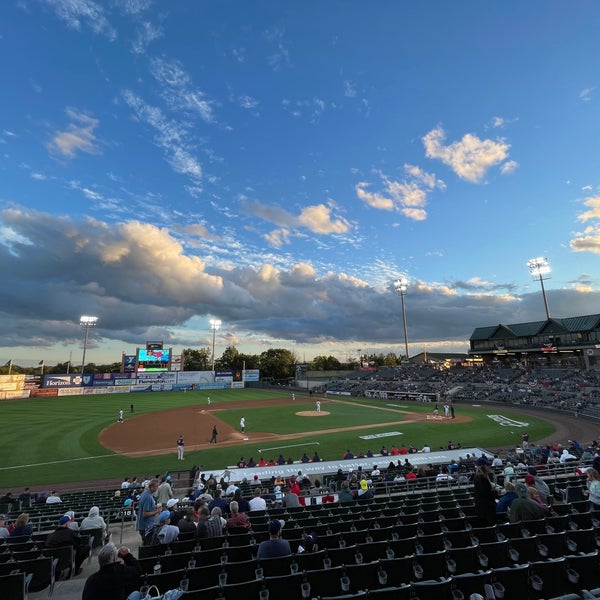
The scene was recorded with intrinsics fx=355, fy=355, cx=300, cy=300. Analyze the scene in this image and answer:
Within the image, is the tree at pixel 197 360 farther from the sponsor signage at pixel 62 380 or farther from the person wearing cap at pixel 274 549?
the person wearing cap at pixel 274 549

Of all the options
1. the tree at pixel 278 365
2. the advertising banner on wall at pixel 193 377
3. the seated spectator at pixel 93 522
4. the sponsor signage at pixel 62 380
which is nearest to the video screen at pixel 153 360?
the advertising banner on wall at pixel 193 377

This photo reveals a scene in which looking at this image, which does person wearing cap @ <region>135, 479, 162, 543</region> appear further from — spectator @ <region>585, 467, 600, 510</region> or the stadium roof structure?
the stadium roof structure

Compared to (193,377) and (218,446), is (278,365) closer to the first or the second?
(193,377)

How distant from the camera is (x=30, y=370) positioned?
144 m

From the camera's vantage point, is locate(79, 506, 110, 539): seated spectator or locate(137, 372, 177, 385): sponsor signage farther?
locate(137, 372, 177, 385): sponsor signage

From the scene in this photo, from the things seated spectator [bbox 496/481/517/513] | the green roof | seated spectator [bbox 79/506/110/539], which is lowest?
seated spectator [bbox 79/506/110/539]

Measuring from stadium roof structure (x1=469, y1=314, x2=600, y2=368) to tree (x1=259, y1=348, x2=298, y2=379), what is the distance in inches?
2428

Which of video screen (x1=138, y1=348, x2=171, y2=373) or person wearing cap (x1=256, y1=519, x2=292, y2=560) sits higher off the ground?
video screen (x1=138, y1=348, x2=171, y2=373)

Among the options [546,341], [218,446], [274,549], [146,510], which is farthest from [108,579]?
[546,341]

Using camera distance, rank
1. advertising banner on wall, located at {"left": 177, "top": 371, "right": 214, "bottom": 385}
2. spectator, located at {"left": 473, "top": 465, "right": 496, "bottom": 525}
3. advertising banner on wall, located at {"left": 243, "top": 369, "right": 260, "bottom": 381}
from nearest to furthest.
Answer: spectator, located at {"left": 473, "top": 465, "right": 496, "bottom": 525} → advertising banner on wall, located at {"left": 177, "top": 371, "right": 214, "bottom": 385} → advertising banner on wall, located at {"left": 243, "top": 369, "right": 260, "bottom": 381}

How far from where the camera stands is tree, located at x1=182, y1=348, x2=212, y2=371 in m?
142

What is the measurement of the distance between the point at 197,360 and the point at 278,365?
1542 inches

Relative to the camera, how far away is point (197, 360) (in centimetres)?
14525

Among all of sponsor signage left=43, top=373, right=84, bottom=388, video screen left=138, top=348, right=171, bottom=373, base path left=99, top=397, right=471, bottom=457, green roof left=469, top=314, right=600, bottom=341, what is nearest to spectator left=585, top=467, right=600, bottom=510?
base path left=99, top=397, right=471, bottom=457
